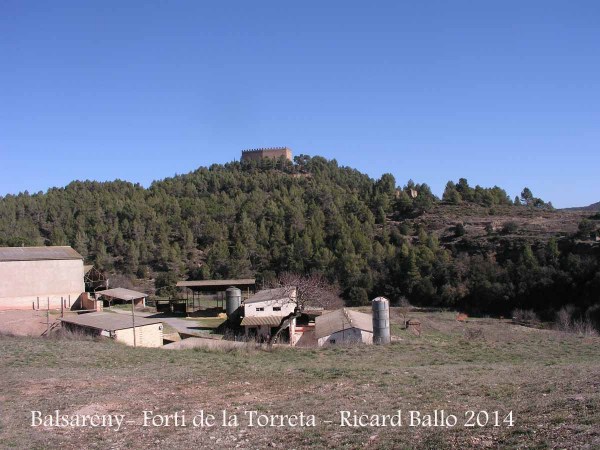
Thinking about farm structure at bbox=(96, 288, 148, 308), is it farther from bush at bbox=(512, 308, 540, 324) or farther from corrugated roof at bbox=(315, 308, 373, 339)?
bush at bbox=(512, 308, 540, 324)

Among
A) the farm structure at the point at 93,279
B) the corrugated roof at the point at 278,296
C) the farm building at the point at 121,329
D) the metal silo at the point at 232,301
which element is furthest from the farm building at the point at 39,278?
the corrugated roof at the point at 278,296

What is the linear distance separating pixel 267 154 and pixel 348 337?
103 m

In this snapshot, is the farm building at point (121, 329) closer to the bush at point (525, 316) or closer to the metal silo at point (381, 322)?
the metal silo at point (381, 322)

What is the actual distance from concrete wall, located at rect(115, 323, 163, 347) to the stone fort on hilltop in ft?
321

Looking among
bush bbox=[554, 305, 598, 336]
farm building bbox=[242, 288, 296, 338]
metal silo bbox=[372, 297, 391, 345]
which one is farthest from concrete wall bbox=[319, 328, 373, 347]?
bush bbox=[554, 305, 598, 336]

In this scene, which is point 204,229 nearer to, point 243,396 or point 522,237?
point 522,237

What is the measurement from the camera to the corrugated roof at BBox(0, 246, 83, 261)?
36812mm

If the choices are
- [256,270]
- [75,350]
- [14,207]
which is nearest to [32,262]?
[75,350]

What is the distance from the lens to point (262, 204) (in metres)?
83.2

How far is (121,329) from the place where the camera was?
22.9 metres

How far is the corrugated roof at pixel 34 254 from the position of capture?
1449 inches

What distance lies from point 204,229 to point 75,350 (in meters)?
56.5

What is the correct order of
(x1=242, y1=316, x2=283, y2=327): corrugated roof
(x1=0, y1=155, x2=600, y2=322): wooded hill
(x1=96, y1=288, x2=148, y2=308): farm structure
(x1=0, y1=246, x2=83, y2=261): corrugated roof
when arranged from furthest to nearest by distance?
(x1=0, y1=155, x2=600, y2=322): wooded hill
(x1=96, y1=288, x2=148, y2=308): farm structure
(x1=0, y1=246, x2=83, y2=261): corrugated roof
(x1=242, y1=316, x2=283, y2=327): corrugated roof

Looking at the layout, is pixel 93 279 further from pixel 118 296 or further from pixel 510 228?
pixel 510 228
